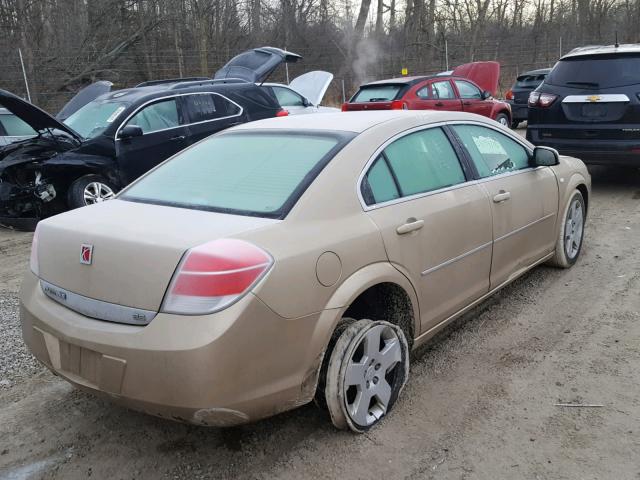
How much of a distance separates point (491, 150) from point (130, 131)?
490 cm

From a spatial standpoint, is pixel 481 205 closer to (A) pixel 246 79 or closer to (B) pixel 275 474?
(B) pixel 275 474

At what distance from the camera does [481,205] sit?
3754 mm

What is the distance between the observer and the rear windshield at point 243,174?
287cm

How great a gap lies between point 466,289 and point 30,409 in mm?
2584

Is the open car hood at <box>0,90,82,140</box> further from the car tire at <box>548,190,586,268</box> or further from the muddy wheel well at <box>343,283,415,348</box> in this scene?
the car tire at <box>548,190,586,268</box>

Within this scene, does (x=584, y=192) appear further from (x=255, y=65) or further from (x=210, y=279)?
(x=255, y=65)

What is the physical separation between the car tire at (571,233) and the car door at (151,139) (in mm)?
5110

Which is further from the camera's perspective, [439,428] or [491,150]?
[491,150]

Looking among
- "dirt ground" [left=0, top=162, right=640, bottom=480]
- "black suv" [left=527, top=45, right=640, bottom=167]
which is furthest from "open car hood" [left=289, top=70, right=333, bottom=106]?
"dirt ground" [left=0, top=162, right=640, bottom=480]

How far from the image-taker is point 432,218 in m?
3.34

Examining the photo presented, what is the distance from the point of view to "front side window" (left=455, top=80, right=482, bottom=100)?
13070 millimetres

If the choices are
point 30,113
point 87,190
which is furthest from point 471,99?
point 30,113

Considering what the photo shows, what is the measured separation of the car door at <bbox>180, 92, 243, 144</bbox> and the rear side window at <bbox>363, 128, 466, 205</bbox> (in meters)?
5.27

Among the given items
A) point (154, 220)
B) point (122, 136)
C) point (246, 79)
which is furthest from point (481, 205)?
point (246, 79)
